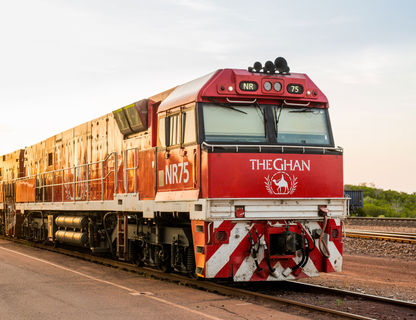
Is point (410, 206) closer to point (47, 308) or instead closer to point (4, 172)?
point (4, 172)

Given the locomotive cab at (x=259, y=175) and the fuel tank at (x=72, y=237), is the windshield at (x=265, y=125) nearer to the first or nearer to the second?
the locomotive cab at (x=259, y=175)

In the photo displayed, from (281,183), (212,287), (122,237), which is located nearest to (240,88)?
(281,183)

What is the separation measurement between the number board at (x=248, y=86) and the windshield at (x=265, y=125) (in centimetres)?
29

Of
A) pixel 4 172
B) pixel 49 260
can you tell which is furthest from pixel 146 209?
pixel 4 172

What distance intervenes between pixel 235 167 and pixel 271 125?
1097 millimetres

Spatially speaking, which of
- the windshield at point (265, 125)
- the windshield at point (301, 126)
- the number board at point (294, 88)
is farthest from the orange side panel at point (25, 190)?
the number board at point (294, 88)

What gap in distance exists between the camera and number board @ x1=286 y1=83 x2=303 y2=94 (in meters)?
10.3

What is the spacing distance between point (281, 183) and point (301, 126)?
1.19 metres

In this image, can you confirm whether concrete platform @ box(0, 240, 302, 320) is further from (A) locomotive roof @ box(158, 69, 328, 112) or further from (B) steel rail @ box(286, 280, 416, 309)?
(A) locomotive roof @ box(158, 69, 328, 112)

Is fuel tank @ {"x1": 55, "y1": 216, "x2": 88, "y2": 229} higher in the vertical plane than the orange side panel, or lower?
lower

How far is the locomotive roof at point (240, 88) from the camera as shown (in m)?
9.90

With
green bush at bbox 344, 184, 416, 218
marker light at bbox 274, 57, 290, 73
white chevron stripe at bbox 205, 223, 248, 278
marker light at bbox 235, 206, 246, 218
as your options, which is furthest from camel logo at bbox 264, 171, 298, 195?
green bush at bbox 344, 184, 416, 218

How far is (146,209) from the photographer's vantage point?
463 inches

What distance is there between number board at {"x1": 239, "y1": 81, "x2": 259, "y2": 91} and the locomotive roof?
2 cm
